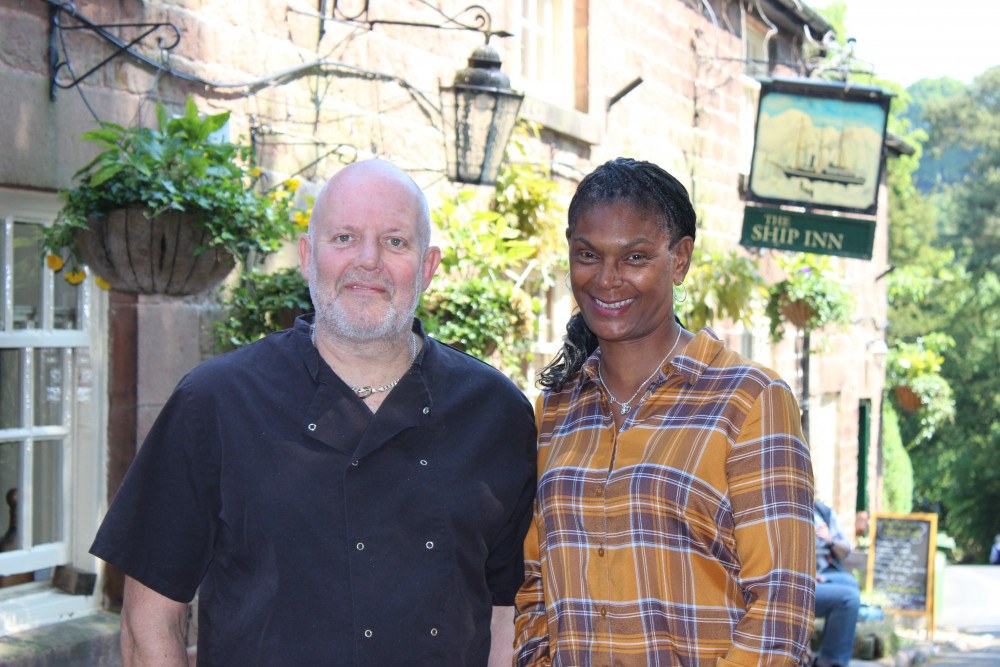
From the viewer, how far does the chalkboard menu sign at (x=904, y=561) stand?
1116 cm

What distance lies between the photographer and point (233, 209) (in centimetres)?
382

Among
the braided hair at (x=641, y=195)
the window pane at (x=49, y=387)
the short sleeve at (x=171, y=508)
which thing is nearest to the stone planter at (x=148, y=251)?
the window pane at (x=49, y=387)

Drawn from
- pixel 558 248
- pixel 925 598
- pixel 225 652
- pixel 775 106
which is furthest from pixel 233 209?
pixel 925 598

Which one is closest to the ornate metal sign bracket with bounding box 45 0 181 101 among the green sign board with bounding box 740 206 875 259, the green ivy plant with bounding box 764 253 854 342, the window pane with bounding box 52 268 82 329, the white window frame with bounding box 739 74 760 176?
the window pane with bounding box 52 268 82 329

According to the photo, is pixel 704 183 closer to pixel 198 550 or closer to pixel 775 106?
pixel 775 106

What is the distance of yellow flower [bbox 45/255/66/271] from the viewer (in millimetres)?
3865

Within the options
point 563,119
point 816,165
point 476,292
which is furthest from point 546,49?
point 476,292

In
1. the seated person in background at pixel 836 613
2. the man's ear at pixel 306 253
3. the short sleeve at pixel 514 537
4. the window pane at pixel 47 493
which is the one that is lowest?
the seated person in background at pixel 836 613

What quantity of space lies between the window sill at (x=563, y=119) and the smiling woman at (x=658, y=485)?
4587mm

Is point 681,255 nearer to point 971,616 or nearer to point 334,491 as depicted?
point 334,491

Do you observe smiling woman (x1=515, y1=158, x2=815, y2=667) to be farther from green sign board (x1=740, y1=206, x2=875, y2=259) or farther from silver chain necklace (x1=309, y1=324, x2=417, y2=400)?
green sign board (x1=740, y1=206, x2=875, y2=259)

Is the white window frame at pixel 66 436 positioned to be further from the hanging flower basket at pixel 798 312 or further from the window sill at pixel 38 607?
the hanging flower basket at pixel 798 312

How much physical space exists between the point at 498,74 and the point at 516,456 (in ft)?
11.2

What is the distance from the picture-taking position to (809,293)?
10102 mm
